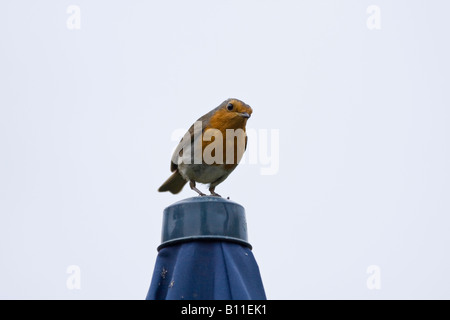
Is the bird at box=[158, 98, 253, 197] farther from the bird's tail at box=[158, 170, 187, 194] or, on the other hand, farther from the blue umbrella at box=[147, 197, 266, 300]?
the blue umbrella at box=[147, 197, 266, 300]

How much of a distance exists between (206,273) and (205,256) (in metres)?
0.10

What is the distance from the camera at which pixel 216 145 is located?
6348 millimetres

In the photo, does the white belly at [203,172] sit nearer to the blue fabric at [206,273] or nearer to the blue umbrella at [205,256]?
the blue umbrella at [205,256]

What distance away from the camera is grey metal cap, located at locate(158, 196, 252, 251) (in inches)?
169

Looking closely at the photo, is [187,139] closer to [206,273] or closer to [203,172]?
[203,172]

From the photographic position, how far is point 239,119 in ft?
21.3

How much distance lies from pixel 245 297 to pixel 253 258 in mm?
430

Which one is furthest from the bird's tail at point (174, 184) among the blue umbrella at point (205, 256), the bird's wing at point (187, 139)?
the blue umbrella at point (205, 256)

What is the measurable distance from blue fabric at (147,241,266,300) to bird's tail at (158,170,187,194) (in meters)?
3.02
